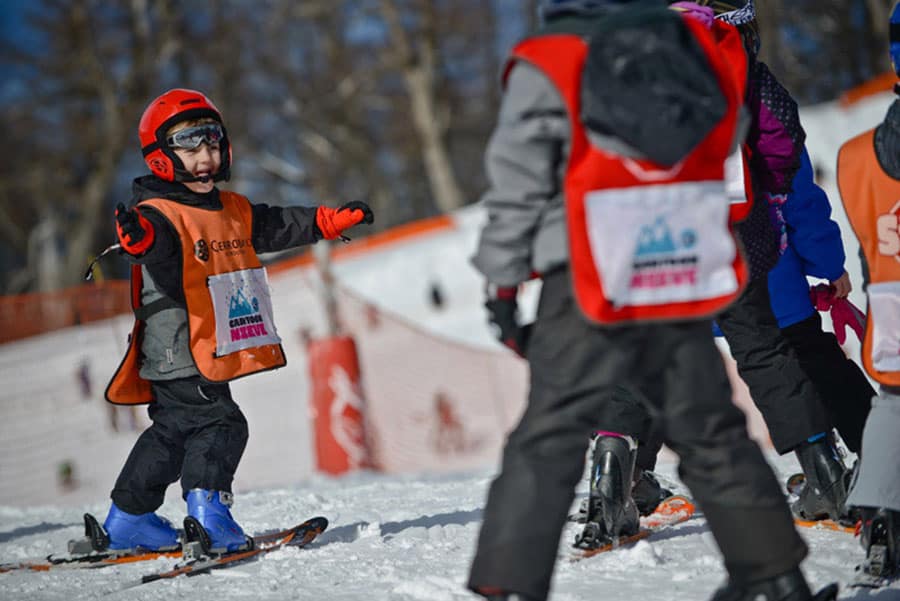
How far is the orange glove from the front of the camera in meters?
3.82

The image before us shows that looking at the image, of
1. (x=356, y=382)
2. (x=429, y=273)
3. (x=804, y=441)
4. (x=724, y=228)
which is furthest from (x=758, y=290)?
(x=429, y=273)

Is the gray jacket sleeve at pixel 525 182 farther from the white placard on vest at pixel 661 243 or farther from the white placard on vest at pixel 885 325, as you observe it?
the white placard on vest at pixel 885 325

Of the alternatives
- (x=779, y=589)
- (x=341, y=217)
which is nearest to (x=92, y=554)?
(x=341, y=217)

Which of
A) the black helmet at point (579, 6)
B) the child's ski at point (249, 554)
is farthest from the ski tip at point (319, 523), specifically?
the black helmet at point (579, 6)

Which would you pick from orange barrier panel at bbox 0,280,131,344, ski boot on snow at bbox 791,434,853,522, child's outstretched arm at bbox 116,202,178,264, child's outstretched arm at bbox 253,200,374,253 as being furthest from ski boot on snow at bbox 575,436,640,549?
orange barrier panel at bbox 0,280,131,344

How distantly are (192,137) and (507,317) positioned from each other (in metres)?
1.83

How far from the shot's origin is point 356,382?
30.8 feet

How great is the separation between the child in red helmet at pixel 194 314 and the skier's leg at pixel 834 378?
1.51 m

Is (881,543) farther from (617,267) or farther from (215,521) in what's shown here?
(215,521)

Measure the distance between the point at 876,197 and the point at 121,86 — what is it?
2317 centimetres

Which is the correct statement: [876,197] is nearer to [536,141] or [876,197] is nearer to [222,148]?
[536,141]

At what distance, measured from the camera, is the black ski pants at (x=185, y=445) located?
12.1 feet

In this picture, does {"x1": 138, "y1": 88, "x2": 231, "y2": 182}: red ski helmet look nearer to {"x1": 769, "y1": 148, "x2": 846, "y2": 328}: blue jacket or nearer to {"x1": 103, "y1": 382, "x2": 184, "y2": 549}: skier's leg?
{"x1": 103, "y1": 382, "x2": 184, "y2": 549}: skier's leg

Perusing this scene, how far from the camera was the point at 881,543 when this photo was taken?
2682 millimetres
